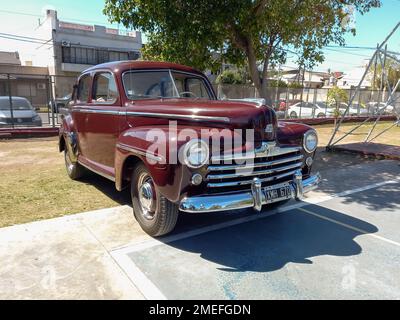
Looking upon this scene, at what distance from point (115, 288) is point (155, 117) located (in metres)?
1.94

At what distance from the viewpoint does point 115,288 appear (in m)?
2.99

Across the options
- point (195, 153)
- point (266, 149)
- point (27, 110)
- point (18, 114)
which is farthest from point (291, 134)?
point (27, 110)

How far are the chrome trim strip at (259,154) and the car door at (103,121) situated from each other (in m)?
1.68

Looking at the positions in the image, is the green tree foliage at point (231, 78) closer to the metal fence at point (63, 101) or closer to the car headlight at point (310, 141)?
the metal fence at point (63, 101)

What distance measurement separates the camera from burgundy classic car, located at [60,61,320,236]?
3412 millimetres

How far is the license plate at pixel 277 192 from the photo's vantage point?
12.2 feet

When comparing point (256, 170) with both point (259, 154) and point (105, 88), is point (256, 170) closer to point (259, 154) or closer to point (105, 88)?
point (259, 154)

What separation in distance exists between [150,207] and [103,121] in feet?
5.35

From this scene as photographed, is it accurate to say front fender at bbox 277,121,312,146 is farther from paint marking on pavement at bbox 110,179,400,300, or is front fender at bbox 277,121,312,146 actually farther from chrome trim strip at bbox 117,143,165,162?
chrome trim strip at bbox 117,143,165,162

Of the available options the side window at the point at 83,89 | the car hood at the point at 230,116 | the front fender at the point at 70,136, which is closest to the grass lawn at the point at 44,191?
the front fender at the point at 70,136

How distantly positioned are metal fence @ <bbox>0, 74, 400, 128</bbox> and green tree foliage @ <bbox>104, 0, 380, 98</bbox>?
2.28m
